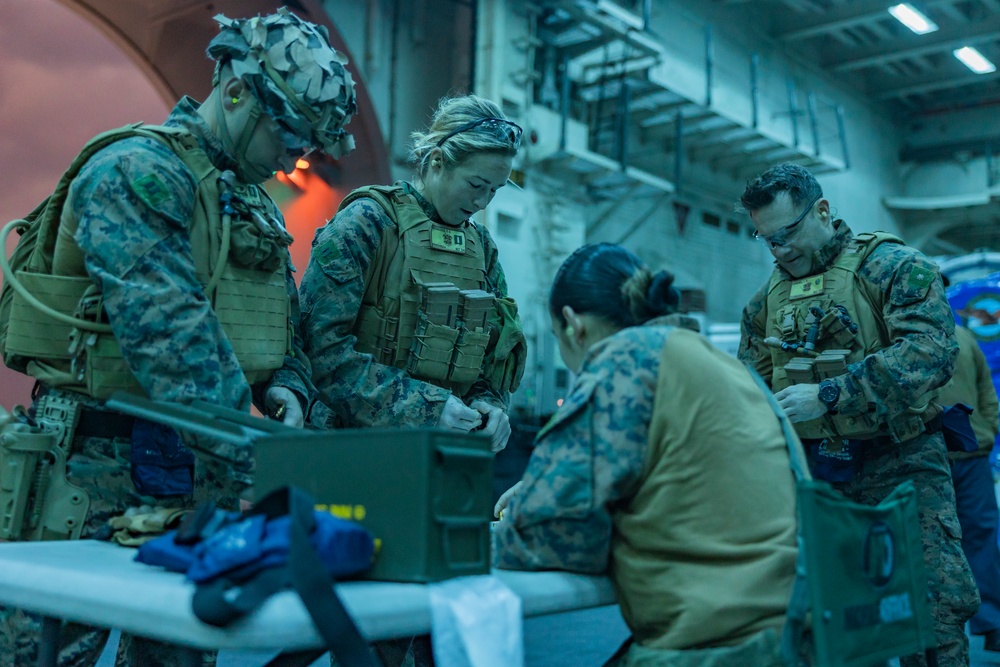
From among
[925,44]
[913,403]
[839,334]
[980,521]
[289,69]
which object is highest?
[925,44]

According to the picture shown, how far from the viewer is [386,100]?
26.4ft

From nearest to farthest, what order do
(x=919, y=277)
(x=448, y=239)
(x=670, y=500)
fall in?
(x=670, y=500), (x=448, y=239), (x=919, y=277)

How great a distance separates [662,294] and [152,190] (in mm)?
1037

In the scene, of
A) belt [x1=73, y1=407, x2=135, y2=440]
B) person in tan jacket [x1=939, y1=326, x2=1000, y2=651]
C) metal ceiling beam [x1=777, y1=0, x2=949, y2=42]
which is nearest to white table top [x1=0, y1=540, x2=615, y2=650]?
belt [x1=73, y1=407, x2=135, y2=440]

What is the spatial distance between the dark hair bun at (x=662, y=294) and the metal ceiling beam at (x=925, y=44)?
1430cm

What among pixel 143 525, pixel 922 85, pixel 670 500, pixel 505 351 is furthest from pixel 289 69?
pixel 922 85

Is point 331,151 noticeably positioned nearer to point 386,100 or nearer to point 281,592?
point 281,592

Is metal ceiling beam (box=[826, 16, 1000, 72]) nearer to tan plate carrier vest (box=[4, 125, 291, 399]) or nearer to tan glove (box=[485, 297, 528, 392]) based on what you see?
tan glove (box=[485, 297, 528, 392])

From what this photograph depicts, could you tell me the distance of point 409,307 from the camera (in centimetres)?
266

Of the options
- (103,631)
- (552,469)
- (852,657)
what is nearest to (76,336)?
(103,631)

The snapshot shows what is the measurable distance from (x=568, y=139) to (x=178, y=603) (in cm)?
881

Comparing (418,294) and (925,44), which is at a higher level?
(925,44)

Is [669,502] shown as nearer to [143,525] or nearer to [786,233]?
[143,525]

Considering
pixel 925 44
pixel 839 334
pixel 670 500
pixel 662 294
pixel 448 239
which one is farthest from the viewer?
pixel 925 44
